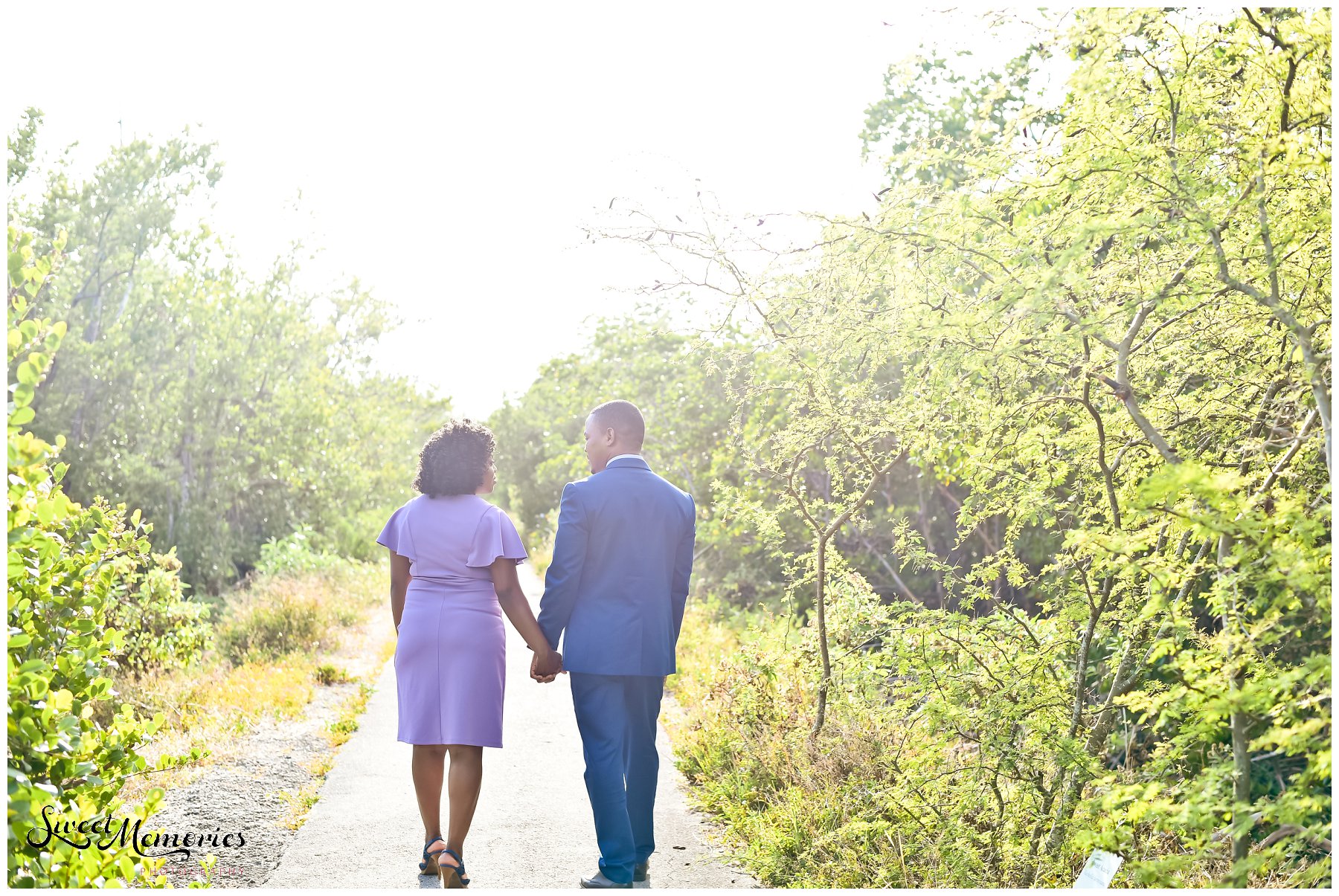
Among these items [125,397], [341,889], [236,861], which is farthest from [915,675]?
[125,397]

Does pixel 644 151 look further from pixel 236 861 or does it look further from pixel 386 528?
pixel 236 861

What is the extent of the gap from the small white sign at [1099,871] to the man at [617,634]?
1.76m

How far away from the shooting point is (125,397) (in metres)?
17.6

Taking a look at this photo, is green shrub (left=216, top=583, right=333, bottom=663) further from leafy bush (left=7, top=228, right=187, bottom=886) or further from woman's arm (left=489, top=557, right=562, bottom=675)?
leafy bush (left=7, top=228, right=187, bottom=886)

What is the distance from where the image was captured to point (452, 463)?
454 cm

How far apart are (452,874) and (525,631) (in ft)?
3.34

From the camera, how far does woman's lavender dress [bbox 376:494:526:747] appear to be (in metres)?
4.39

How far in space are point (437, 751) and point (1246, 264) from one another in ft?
11.7

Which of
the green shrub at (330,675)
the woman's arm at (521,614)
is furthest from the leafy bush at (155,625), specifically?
the woman's arm at (521,614)

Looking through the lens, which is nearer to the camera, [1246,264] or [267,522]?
[1246,264]

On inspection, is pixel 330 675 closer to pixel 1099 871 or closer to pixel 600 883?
pixel 600 883

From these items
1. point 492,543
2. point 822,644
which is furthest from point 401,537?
point 822,644

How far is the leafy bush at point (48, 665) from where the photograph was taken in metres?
2.71

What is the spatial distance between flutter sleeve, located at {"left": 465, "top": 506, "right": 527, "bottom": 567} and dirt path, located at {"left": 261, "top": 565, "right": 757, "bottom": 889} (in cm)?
138
